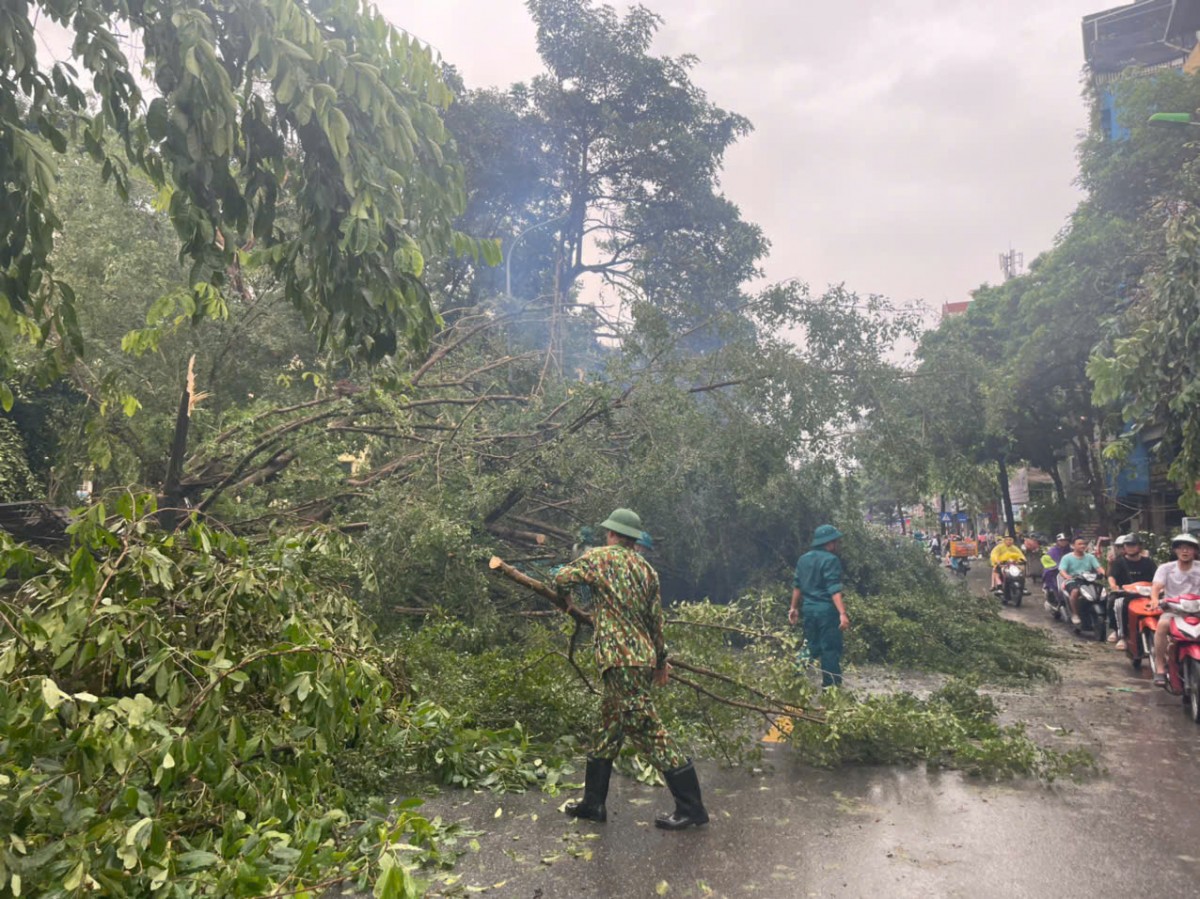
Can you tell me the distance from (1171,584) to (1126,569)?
139 inches

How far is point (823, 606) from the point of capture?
338 inches

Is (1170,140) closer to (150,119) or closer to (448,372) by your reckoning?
(448,372)

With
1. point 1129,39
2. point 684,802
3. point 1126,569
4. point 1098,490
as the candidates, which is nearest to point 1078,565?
point 1126,569

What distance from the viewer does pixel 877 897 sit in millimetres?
4133

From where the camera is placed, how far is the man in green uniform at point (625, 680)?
16.8 feet

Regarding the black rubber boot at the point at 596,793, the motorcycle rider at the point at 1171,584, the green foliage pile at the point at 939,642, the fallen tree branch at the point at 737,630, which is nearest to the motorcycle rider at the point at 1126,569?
the green foliage pile at the point at 939,642

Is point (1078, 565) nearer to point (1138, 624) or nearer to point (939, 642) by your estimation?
point (1138, 624)

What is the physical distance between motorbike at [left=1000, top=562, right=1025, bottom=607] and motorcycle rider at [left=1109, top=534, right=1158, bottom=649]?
8.31 m

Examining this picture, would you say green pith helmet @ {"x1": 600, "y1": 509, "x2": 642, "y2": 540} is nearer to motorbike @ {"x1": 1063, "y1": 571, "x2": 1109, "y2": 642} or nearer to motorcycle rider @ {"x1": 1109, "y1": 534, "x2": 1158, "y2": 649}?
motorcycle rider @ {"x1": 1109, "y1": 534, "x2": 1158, "y2": 649}

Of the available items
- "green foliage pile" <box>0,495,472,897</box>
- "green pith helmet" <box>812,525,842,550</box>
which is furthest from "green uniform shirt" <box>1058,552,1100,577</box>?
"green foliage pile" <box>0,495,472,897</box>

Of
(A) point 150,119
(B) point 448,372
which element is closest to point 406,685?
(A) point 150,119

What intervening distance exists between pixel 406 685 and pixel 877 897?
10.5 ft

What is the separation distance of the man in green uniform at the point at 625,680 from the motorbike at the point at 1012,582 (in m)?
17.3

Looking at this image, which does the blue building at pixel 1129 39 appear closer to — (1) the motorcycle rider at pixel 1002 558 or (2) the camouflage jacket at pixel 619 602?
(1) the motorcycle rider at pixel 1002 558
